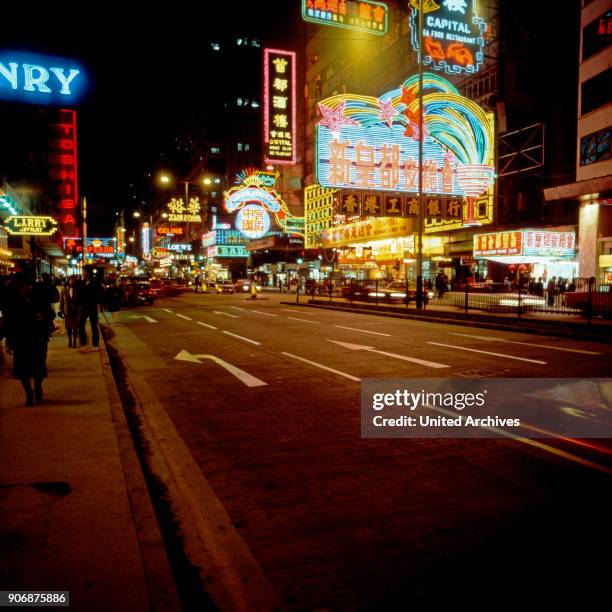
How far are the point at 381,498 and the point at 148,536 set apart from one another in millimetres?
1899

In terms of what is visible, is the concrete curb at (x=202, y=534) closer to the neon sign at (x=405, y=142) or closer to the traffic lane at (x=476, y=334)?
the traffic lane at (x=476, y=334)

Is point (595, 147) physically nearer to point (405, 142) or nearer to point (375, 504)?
point (405, 142)

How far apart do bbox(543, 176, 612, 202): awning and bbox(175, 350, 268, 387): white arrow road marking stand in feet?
64.6

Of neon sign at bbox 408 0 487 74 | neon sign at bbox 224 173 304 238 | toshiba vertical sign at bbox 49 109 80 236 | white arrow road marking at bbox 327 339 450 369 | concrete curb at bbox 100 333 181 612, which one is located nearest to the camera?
concrete curb at bbox 100 333 181 612

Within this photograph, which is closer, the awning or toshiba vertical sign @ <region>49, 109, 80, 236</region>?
the awning

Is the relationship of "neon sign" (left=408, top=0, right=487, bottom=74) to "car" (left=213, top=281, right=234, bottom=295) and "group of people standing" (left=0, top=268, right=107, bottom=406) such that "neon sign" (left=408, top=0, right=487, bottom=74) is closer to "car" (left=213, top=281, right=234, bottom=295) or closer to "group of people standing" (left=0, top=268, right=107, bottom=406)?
"group of people standing" (left=0, top=268, right=107, bottom=406)

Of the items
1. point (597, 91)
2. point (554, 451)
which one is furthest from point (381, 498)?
point (597, 91)

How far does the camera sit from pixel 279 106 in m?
38.4

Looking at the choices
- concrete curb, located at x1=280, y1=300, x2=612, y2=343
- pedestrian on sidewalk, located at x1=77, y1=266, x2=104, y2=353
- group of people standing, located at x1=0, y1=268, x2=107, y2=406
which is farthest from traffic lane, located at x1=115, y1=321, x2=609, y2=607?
concrete curb, located at x1=280, y1=300, x2=612, y2=343

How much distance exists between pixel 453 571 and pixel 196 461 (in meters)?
2.94

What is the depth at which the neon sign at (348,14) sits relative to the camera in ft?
86.6

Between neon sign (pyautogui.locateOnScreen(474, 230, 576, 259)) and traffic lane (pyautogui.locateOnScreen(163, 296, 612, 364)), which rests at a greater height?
neon sign (pyautogui.locateOnScreen(474, 230, 576, 259))

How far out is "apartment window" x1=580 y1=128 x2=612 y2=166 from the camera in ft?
83.7

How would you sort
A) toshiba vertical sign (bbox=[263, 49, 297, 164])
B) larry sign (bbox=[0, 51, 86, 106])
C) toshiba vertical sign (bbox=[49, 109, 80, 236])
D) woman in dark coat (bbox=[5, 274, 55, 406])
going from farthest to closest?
1. toshiba vertical sign (bbox=[49, 109, 80, 236])
2. toshiba vertical sign (bbox=[263, 49, 297, 164])
3. larry sign (bbox=[0, 51, 86, 106])
4. woman in dark coat (bbox=[5, 274, 55, 406])
